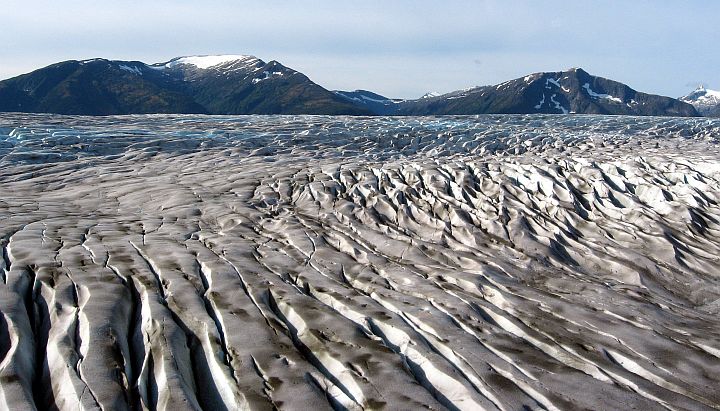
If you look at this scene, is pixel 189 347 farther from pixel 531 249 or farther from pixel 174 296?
pixel 531 249

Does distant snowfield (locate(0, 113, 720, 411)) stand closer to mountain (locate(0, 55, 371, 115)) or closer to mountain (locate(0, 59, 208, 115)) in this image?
mountain (locate(0, 59, 208, 115))

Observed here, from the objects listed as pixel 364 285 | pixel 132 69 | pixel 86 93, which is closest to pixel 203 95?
pixel 132 69

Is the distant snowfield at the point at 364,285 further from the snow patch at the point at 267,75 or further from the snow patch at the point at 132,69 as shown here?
the snow patch at the point at 132,69

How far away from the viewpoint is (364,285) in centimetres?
951

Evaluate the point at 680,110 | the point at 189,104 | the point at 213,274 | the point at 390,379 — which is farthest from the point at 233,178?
the point at 680,110

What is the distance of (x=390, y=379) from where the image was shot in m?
6.12

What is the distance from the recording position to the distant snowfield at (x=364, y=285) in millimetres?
6047

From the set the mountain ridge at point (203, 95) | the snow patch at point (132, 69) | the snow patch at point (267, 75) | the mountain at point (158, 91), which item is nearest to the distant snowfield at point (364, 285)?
the mountain ridge at point (203, 95)

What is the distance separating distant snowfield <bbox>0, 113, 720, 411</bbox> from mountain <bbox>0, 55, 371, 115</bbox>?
133048 millimetres

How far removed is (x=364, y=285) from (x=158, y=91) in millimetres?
156523

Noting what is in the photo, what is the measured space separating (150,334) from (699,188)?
49.8 ft

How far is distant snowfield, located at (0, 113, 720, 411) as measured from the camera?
6.05 meters

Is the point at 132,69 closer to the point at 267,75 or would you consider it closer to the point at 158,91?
the point at 158,91

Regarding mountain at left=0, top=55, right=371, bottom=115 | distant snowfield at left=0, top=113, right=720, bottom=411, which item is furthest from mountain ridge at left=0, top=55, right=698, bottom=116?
distant snowfield at left=0, top=113, right=720, bottom=411
